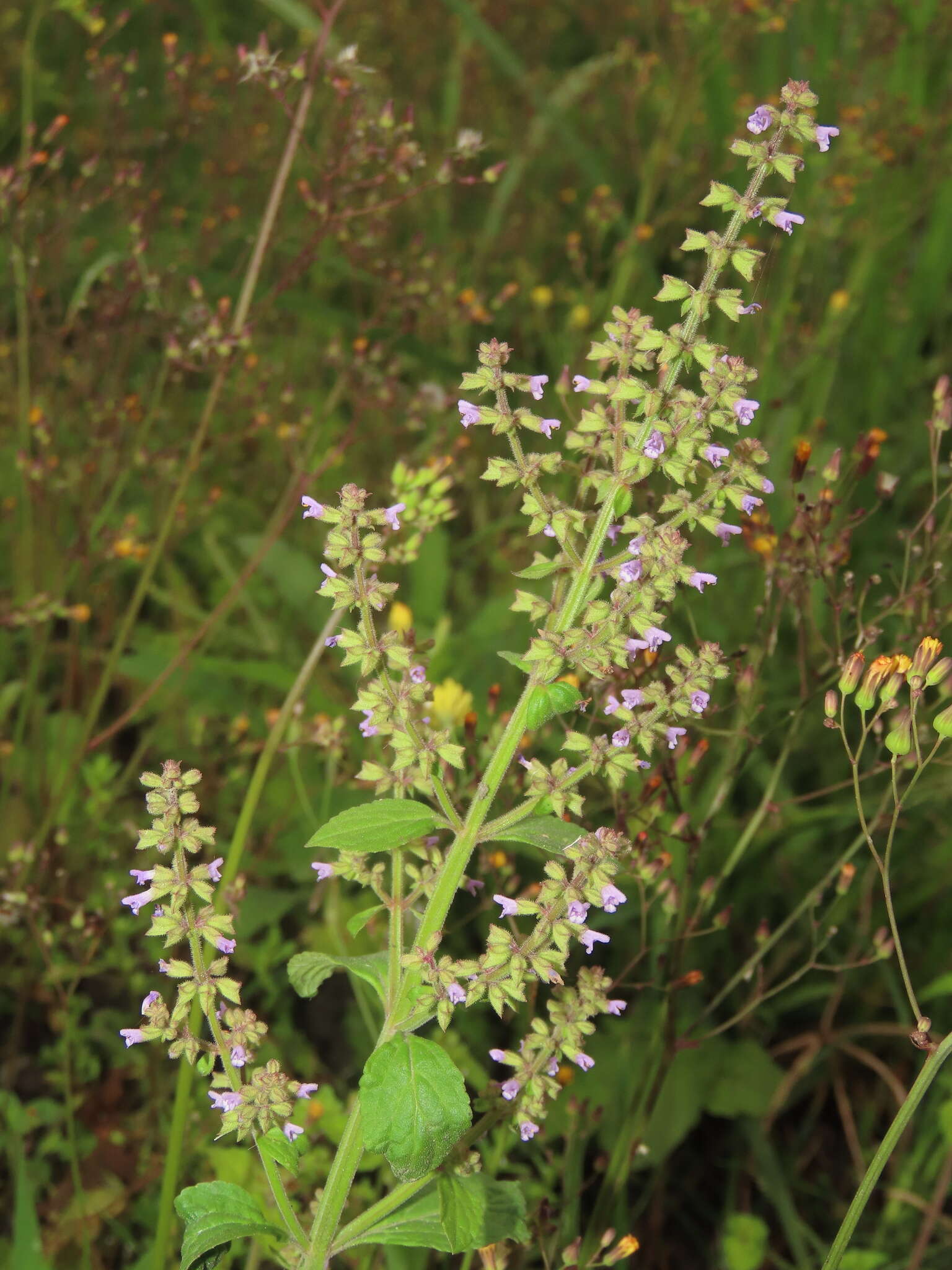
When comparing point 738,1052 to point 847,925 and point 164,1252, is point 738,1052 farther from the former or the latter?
point 164,1252

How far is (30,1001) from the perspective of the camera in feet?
7.99

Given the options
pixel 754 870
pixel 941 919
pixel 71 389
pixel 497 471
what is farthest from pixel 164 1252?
pixel 71 389

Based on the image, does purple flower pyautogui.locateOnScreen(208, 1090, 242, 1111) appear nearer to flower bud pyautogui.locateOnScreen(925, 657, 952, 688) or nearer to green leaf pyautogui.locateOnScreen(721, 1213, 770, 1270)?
flower bud pyautogui.locateOnScreen(925, 657, 952, 688)

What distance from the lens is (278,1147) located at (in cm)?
119

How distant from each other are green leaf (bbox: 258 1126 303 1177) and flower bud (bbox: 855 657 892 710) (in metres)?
0.75

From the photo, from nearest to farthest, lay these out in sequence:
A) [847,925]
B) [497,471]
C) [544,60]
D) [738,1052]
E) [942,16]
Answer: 1. [497,471]
2. [738,1052]
3. [847,925]
4. [942,16]
5. [544,60]

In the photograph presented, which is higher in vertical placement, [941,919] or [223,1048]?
[223,1048]

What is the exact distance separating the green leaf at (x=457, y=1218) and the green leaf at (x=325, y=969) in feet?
0.71

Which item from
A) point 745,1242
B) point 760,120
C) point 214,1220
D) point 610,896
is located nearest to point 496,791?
point 610,896

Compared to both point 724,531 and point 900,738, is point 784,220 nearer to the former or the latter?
point 724,531

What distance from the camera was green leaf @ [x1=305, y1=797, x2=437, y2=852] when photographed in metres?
1.11

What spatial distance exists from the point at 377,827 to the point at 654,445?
0.44 m

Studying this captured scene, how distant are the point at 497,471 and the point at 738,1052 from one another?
1.64 metres

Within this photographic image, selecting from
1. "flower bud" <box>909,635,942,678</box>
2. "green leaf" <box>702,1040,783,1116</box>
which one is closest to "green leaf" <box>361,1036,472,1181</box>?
"flower bud" <box>909,635,942,678</box>
